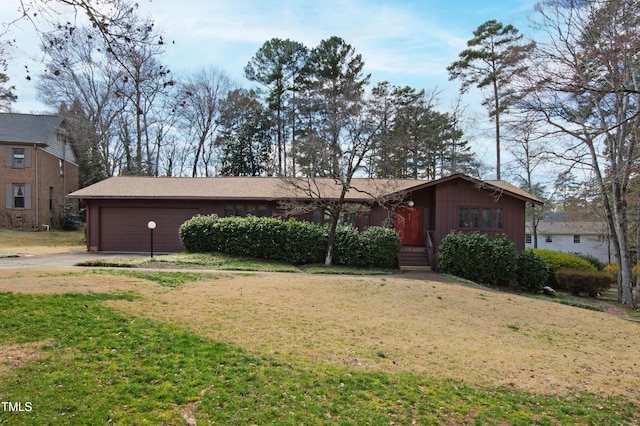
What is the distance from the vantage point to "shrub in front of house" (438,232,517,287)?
15477 mm

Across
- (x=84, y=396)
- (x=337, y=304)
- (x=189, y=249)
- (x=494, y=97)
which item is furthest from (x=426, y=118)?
(x=84, y=396)

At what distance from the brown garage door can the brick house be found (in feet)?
32.5

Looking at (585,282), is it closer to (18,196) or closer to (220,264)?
(220,264)

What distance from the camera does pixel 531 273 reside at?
16.0 metres

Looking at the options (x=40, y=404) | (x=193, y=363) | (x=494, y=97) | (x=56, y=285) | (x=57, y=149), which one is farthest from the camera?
(x=57, y=149)

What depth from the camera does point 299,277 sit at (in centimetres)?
1273

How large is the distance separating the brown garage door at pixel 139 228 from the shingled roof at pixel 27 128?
11.0m

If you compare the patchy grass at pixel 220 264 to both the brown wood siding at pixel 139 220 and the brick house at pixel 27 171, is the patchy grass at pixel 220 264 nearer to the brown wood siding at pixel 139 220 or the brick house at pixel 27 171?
the brown wood siding at pixel 139 220

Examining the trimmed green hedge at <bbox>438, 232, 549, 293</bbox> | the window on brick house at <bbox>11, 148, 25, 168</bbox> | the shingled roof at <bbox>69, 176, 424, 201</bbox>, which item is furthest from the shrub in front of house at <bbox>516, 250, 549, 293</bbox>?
the window on brick house at <bbox>11, 148, 25, 168</bbox>

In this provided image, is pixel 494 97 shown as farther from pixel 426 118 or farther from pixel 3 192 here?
pixel 3 192

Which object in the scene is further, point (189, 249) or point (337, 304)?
point (189, 249)

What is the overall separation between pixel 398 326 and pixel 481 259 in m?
9.04

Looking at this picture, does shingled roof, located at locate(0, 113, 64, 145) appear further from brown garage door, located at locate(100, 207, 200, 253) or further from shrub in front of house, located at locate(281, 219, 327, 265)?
shrub in front of house, located at locate(281, 219, 327, 265)

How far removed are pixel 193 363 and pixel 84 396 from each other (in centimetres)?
122
